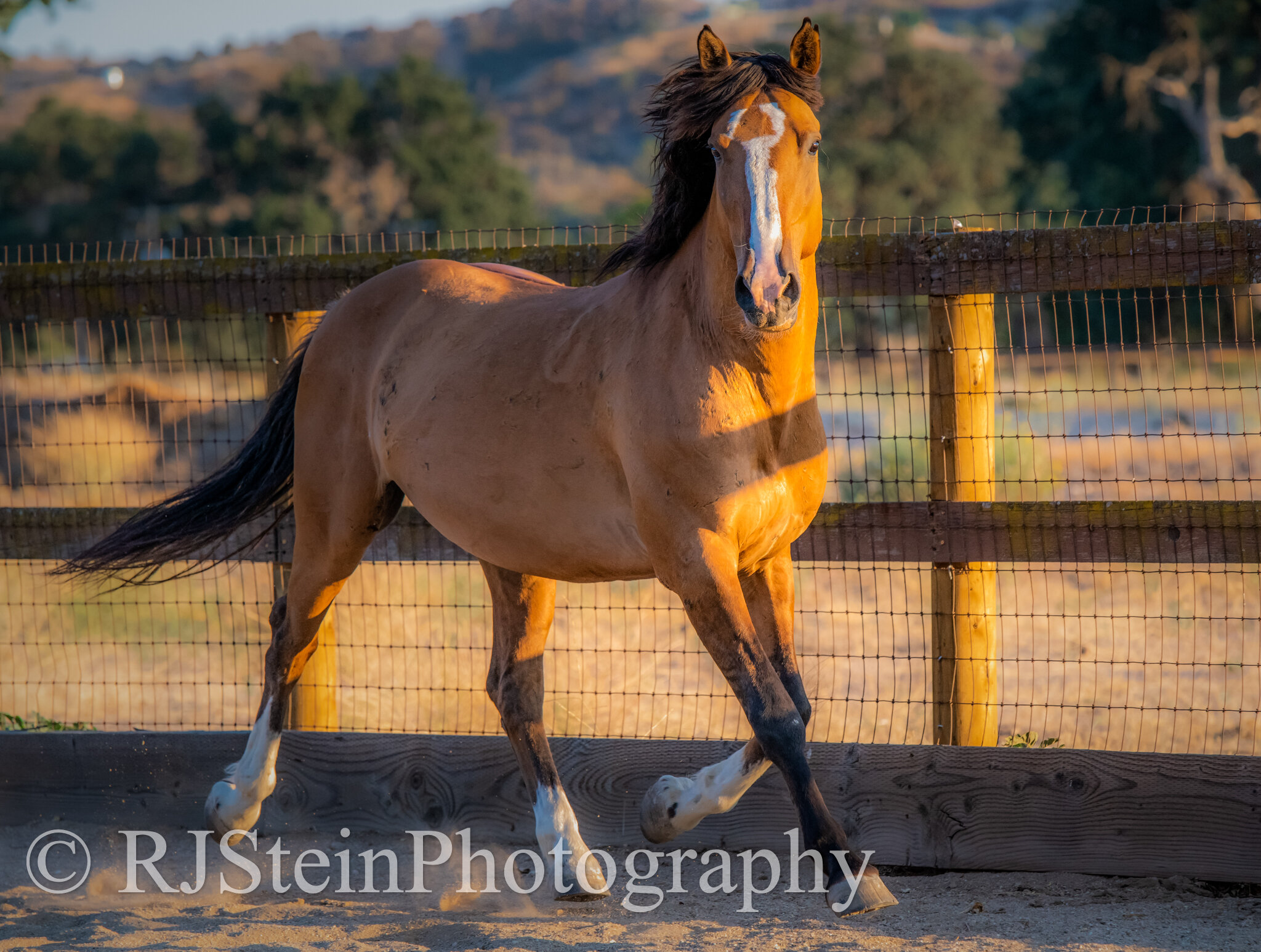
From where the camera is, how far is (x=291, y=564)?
444 centimetres

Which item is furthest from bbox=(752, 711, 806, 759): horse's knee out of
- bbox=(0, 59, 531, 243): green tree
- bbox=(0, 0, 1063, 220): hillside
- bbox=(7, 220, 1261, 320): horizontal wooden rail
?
bbox=(0, 0, 1063, 220): hillside

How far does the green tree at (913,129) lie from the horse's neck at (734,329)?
30.4m

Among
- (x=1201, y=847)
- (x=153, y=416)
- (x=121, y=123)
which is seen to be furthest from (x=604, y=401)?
(x=121, y=123)

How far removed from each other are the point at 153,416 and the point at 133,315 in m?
11.5

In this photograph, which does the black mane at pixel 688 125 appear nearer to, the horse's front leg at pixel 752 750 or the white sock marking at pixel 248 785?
the horse's front leg at pixel 752 750

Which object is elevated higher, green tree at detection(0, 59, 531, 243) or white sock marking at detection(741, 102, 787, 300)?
green tree at detection(0, 59, 531, 243)

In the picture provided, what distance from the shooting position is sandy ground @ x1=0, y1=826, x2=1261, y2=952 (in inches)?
131

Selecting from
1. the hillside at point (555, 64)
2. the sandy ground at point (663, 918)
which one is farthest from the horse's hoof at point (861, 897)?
the hillside at point (555, 64)

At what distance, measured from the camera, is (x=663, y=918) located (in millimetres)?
3600

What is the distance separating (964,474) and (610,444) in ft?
4.36

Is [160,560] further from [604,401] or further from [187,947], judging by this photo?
Result: [604,401]

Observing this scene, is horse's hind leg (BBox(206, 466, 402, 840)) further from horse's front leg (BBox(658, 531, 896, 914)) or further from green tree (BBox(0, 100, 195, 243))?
green tree (BBox(0, 100, 195, 243))

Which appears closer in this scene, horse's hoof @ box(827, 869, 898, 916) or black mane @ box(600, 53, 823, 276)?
horse's hoof @ box(827, 869, 898, 916)

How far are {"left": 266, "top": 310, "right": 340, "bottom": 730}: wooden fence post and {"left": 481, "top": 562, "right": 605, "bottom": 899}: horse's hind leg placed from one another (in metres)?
0.81
